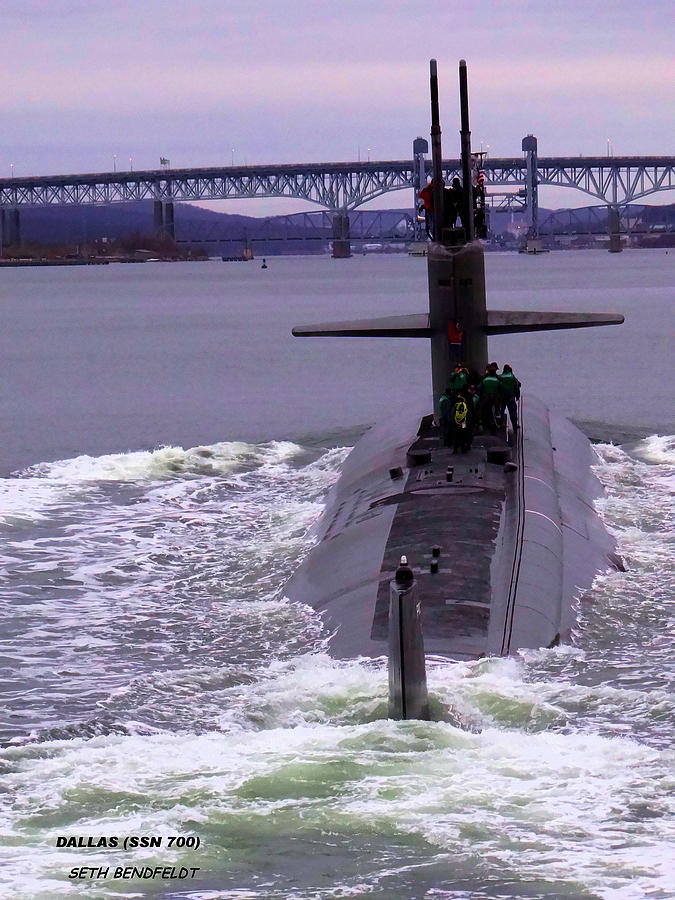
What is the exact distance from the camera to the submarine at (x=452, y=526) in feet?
56.9

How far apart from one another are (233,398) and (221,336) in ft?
115

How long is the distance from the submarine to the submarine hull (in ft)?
0.09

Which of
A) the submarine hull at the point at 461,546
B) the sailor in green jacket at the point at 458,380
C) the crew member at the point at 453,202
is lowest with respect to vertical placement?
the submarine hull at the point at 461,546

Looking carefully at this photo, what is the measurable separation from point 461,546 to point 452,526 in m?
0.77

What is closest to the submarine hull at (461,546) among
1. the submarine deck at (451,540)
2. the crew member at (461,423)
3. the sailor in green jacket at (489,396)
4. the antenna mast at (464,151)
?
the submarine deck at (451,540)

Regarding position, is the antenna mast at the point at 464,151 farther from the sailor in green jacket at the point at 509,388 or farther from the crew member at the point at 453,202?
the sailor in green jacket at the point at 509,388

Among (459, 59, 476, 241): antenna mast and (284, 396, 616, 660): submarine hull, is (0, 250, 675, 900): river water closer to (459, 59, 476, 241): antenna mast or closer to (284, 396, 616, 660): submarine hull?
(284, 396, 616, 660): submarine hull

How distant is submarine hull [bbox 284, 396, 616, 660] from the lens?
17.8 meters

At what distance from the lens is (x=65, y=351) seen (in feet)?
266

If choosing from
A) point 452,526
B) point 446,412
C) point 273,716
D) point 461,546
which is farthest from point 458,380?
point 273,716

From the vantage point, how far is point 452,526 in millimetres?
20391

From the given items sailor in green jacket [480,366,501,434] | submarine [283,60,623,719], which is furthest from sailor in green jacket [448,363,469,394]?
submarine [283,60,623,719]

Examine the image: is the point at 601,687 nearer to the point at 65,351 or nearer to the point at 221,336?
the point at 65,351

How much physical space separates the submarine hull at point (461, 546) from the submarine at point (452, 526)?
0.03 meters
